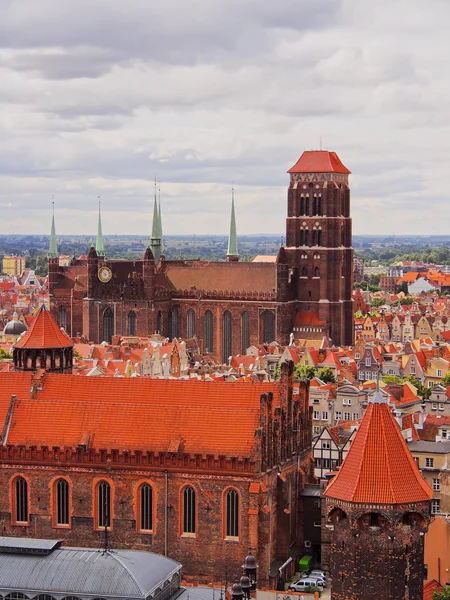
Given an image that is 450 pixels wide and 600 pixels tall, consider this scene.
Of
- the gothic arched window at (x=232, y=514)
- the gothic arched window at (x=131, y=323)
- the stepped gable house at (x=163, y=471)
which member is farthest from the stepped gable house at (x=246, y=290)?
the gothic arched window at (x=232, y=514)

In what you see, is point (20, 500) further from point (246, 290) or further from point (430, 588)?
point (246, 290)

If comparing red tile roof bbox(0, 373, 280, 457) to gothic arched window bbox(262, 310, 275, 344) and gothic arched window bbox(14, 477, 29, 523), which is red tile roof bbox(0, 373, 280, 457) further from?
gothic arched window bbox(262, 310, 275, 344)

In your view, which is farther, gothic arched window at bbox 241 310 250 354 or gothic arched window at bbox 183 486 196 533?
gothic arched window at bbox 241 310 250 354

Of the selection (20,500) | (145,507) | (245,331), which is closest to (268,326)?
(245,331)

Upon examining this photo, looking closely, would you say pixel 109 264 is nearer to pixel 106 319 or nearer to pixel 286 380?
pixel 106 319

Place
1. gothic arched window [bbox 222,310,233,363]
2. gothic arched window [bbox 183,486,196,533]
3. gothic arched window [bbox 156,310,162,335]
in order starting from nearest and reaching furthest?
1. gothic arched window [bbox 183,486,196,533]
2. gothic arched window [bbox 156,310,162,335]
3. gothic arched window [bbox 222,310,233,363]

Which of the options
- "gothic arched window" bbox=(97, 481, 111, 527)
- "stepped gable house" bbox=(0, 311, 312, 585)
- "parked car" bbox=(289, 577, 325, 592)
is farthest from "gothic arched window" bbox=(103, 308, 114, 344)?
"parked car" bbox=(289, 577, 325, 592)
